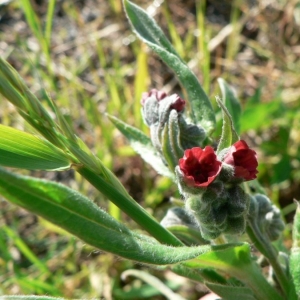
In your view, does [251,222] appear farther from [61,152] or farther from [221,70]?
[221,70]

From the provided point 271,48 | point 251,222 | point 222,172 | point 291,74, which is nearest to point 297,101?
point 291,74

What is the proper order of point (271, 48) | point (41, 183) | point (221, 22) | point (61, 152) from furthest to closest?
point (221, 22) < point (271, 48) < point (61, 152) < point (41, 183)

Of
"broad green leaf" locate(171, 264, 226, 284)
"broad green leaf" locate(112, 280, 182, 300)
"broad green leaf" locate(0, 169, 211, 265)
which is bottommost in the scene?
"broad green leaf" locate(112, 280, 182, 300)

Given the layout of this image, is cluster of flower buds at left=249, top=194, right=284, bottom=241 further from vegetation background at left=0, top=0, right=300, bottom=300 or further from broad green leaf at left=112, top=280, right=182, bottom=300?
broad green leaf at left=112, top=280, right=182, bottom=300

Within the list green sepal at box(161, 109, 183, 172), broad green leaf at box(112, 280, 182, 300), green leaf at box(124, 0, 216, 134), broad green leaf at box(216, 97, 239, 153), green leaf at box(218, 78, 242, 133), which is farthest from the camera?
broad green leaf at box(112, 280, 182, 300)

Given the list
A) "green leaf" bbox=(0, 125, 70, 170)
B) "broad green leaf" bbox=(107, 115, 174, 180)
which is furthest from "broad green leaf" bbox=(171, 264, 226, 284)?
"green leaf" bbox=(0, 125, 70, 170)

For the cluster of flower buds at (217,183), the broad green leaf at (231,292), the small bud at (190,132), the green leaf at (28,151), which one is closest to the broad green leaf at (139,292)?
the broad green leaf at (231,292)
